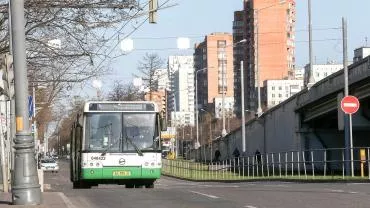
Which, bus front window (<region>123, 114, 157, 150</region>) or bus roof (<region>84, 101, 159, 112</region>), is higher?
bus roof (<region>84, 101, 159, 112</region>)

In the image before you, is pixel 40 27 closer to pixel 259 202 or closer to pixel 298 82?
pixel 259 202

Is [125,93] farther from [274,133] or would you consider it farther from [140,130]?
[140,130]

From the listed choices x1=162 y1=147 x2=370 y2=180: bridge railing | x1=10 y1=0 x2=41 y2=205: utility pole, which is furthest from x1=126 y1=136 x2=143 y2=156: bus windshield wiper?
x1=162 y1=147 x2=370 y2=180: bridge railing

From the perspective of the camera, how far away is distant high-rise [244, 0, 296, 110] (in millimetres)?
72875

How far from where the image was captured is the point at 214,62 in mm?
91688

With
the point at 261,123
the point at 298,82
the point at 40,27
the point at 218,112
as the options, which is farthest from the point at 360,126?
the point at 218,112

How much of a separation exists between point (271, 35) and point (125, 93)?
17.2 m

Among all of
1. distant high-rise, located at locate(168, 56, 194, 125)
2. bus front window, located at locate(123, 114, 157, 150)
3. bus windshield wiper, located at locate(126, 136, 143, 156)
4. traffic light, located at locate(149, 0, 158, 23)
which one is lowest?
bus windshield wiper, located at locate(126, 136, 143, 156)

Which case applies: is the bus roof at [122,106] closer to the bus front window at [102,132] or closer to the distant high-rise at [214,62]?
the bus front window at [102,132]

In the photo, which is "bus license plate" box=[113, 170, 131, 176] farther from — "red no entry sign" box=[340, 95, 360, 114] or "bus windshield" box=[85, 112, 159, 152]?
"red no entry sign" box=[340, 95, 360, 114]

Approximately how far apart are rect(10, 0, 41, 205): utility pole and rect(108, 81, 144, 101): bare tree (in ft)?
A: 169

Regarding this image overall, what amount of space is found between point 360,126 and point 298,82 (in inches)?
1750

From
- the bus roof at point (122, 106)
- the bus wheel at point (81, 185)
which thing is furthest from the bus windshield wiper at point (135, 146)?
the bus wheel at point (81, 185)

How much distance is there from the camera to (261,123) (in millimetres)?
63219
